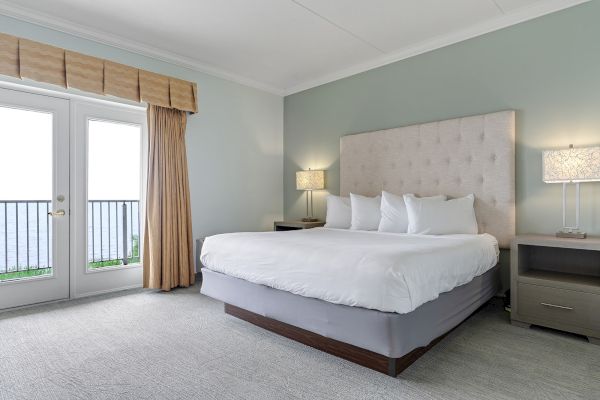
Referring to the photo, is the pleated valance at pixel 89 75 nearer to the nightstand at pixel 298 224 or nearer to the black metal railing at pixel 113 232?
the black metal railing at pixel 113 232

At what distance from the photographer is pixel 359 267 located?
6.38 ft

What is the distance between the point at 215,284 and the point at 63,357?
109 centimetres

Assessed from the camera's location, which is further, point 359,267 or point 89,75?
point 89,75

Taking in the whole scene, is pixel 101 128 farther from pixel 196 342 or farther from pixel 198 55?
pixel 196 342

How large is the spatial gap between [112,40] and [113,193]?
5.22 ft

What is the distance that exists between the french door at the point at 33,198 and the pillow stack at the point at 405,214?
2854 millimetres

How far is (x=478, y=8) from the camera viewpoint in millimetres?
3080

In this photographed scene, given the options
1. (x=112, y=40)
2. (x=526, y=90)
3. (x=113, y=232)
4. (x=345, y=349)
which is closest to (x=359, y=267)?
(x=345, y=349)

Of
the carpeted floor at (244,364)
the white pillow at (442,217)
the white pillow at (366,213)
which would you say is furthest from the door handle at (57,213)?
the white pillow at (442,217)

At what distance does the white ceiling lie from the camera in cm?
303

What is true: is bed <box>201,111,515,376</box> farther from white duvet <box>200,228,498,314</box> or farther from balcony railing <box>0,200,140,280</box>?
balcony railing <box>0,200,140,280</box>

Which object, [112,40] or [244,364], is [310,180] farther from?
[244,364]

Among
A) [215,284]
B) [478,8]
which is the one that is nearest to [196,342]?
[215,284]

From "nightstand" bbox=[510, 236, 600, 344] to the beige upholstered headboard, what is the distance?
12.4 inches
